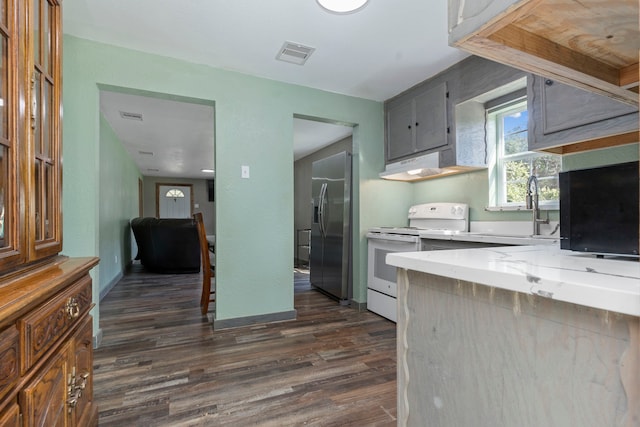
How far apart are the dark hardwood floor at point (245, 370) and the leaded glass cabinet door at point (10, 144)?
3.44ft

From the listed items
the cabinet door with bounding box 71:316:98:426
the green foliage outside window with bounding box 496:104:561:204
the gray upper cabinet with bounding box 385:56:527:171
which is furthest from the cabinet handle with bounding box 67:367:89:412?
the green foliage outside window with bounding box 496:104:561:204

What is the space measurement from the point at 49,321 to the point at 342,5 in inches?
80.6

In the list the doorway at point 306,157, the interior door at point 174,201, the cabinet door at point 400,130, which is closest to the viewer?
the cabinet door at point 400,130

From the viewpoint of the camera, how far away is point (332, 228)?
3770mm

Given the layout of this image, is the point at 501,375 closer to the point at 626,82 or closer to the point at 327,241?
the point at 626,82

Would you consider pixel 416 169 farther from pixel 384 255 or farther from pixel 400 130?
pixel 384 255

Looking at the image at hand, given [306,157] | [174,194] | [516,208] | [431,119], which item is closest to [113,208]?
[306,157]

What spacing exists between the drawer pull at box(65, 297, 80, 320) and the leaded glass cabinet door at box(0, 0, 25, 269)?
21 centimetres

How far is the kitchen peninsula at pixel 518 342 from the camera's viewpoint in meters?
0.53

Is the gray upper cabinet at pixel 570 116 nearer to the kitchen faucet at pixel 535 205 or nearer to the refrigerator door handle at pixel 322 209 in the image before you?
the kitchen faucet at pixel 535 205

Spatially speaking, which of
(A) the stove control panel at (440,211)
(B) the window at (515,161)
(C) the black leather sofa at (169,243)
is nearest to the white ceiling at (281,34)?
(B) the window at (515,161)

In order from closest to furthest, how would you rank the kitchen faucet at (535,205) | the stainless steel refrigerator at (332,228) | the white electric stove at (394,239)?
1. the kitchen faucet at (535,205)
2. the white electric stove at (394,239)
3. the stainless steel refrigerator at (332,228)

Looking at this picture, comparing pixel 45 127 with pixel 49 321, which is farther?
pixel 45 127

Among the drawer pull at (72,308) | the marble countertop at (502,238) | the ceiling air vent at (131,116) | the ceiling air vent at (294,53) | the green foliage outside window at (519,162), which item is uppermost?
the ceiling air vent at (294,53)
